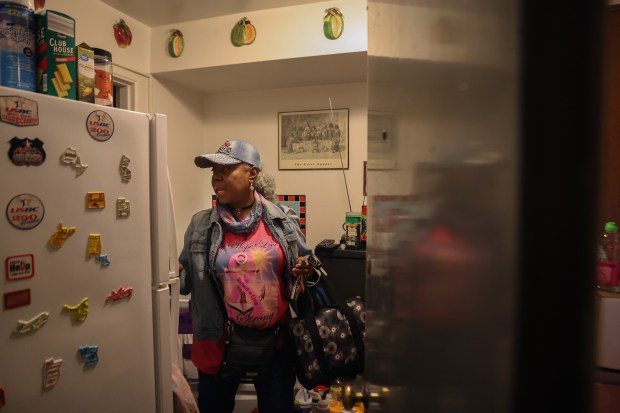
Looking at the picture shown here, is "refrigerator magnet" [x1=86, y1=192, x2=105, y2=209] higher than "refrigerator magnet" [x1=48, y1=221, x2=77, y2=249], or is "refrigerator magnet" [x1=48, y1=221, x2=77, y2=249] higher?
"refrigerator magnet" [x1=86, y1=192, x2=105, y2=209]

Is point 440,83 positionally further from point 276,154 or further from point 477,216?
point 276,154

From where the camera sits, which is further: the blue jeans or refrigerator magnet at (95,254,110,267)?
the blue jeans

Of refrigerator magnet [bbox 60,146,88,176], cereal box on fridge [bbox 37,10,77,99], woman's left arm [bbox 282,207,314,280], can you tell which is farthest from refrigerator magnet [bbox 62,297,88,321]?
woman's left arm [bbox 282,207,314,280]

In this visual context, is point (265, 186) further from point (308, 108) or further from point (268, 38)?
point (308, 108)

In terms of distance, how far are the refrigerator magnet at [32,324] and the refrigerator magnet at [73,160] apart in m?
0.37

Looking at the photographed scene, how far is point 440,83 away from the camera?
184 millimetres

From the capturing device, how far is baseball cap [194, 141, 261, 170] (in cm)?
136

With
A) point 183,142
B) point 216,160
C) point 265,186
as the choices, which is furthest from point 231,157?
point 183,142

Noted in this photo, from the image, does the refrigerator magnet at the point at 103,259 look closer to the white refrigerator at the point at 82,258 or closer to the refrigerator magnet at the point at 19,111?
the white refrigerator at the point at 82,258

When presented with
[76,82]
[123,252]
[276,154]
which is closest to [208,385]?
[123,252]

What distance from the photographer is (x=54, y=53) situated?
0.91 meters

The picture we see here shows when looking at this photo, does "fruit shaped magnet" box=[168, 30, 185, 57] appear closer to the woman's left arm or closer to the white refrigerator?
the white refrigerator

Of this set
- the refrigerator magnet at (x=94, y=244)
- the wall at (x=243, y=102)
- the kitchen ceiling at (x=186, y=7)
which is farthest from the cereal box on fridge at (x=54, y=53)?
the kitchen ceiling at (x=186, y=7)

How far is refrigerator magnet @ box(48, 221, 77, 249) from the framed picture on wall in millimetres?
1731
